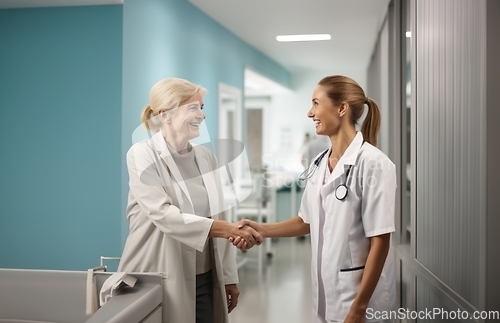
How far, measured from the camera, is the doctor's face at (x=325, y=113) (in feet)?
6.82

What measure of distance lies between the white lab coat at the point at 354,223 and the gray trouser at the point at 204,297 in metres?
0.60

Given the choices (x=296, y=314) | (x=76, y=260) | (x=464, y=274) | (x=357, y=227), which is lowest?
(x=296, y=314)

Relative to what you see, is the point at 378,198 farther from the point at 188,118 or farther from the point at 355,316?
the point at 188,118

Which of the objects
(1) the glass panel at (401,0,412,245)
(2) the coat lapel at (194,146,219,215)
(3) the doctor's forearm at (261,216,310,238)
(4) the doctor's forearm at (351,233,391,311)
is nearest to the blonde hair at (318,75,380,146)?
(4) the doctor's forearm at (351,233,391,311)

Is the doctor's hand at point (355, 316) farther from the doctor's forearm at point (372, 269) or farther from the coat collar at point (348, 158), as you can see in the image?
the coat collar at point (348, 158)

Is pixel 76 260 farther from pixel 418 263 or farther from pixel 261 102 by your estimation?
pixel 261 102

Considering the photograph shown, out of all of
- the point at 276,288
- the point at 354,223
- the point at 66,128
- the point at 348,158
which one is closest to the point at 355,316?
the point at 354,223

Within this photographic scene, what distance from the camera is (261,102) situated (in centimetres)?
1154

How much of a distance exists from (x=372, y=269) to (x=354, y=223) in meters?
0.17

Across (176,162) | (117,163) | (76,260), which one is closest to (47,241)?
(76,260)

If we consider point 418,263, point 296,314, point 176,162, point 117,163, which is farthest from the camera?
point 296,314

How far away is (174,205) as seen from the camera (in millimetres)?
2291

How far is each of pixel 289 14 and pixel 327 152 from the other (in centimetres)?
354

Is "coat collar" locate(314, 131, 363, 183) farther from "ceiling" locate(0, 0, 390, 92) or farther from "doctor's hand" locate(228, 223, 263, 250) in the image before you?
"ceiling" locate(0, 0, 390, 92)
